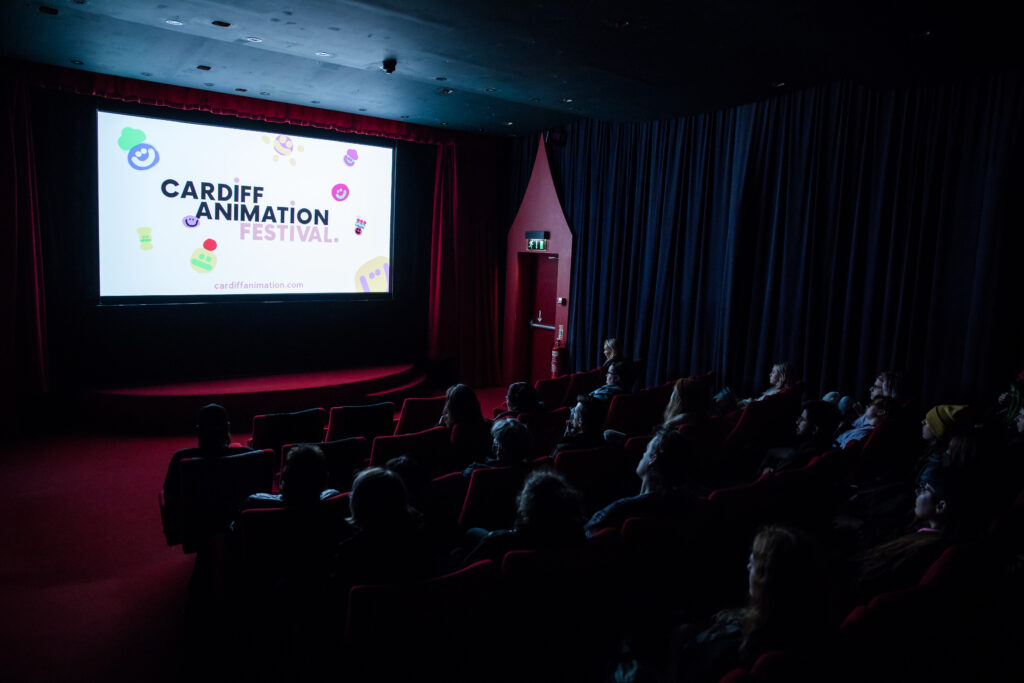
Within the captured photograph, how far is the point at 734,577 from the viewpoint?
2836mm

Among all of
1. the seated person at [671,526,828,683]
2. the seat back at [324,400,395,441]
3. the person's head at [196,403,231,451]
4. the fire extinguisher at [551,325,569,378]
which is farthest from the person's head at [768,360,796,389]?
the person's head at [196,403,231,451]

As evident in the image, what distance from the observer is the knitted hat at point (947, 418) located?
151 inches

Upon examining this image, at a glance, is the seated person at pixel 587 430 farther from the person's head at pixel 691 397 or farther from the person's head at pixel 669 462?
the person's head at pixel 669 462

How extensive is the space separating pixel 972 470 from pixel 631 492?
1.60 m

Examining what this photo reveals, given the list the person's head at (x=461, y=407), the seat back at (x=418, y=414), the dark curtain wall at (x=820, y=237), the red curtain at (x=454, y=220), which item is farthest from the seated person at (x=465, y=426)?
the red curtain at (x=454, y=220)

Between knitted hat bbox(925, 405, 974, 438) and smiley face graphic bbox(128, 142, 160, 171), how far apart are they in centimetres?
713

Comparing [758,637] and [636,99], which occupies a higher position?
[636,99]

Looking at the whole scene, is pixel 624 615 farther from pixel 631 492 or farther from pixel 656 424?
pixel 656 424

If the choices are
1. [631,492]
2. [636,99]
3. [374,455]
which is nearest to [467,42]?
[636,99]

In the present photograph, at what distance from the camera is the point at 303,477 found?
99.2 inches

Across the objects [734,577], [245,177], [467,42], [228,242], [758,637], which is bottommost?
[734,577]

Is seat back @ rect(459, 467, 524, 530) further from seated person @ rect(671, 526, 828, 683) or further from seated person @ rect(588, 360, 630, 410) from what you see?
seated person @ rect(588, 360, 630, 410)

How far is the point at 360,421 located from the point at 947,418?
3731 mm

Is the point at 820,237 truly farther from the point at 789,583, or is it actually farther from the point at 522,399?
the point at 789,583
